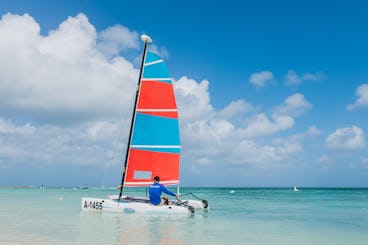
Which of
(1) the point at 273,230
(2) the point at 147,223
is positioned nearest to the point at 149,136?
(2) the point at 147,223

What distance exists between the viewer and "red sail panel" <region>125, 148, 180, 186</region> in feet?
57.2

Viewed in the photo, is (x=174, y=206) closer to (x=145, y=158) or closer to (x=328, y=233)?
(x=145, y=158)

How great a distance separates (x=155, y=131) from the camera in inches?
702

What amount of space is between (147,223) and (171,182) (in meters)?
4.08

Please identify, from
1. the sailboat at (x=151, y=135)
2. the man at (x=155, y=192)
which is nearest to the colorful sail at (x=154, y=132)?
the sailboat at (x=151, y=135)

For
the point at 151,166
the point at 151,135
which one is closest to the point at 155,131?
the point at 151,135

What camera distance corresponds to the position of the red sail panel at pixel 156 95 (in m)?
17.7

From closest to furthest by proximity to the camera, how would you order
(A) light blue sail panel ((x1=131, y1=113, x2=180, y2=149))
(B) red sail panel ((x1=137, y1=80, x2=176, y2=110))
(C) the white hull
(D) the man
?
(C) the white hull < (D) the man < (A) light blue sail panel ((x1=131, y1=113, x2=180, y2=149)) < (B) red sail panel ((x1=137, y1=80, x2=176, y2=110))

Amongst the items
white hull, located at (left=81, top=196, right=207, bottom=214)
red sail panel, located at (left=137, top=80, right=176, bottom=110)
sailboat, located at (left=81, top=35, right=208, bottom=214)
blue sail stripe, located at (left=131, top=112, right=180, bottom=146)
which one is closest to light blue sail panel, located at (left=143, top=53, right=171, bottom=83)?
sailboat, located at (left=81, top=35, right=208, bottom=214)

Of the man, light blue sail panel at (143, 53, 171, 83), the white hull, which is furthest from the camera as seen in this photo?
light blue sail panel at (143, 53, 171, 83)

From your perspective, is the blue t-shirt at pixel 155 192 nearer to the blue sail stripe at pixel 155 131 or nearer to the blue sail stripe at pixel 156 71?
the blue sail stripe at pixel 155 131

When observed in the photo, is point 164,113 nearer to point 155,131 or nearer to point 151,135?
point 155,131

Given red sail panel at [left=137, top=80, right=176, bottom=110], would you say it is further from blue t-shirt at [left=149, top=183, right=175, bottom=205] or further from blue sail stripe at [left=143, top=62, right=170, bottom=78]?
blue t-shirt at [left=149, top=183, right=175, bottom=205]

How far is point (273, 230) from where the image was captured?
544 inches
